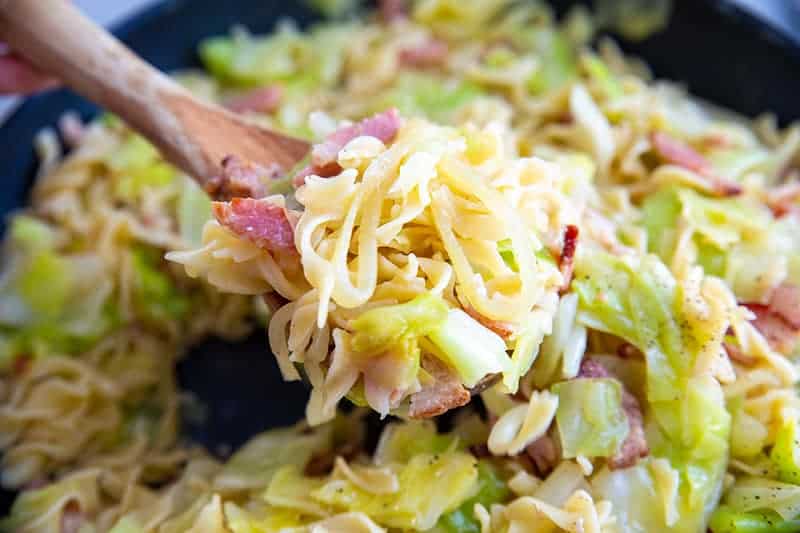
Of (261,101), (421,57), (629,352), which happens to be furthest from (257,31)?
(629,352)

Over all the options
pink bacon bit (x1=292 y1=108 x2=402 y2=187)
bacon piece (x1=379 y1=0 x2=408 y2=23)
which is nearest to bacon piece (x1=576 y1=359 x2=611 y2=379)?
pink bacon bit (x1=292 y1=108 x2=402 y2=187)

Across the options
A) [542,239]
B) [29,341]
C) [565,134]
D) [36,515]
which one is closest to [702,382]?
[542,239]

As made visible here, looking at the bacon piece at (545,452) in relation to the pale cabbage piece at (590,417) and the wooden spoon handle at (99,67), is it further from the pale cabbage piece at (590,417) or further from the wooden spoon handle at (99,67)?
the wooden spoon handle at (99,67)

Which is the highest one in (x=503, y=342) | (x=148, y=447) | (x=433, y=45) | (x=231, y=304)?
(x=503, y=342)

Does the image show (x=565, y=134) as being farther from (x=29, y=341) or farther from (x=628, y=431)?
(x=29, y=341)

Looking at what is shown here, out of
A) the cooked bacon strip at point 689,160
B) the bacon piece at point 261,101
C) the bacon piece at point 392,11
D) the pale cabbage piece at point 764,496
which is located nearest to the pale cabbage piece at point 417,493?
the pale cabbage piece at point 764,496

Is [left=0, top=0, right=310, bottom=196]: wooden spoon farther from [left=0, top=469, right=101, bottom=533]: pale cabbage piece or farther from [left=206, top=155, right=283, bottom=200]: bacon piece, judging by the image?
[left=0, top=469, right=101, bottom=533]: pale cabbage piece

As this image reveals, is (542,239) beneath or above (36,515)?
above
